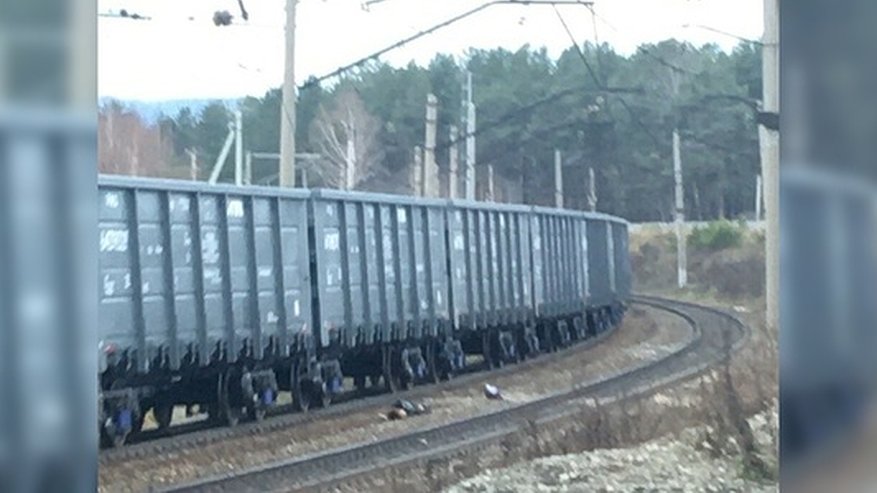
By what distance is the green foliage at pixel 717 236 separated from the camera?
4367 mm

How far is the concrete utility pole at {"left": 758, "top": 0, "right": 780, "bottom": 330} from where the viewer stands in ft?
13.8

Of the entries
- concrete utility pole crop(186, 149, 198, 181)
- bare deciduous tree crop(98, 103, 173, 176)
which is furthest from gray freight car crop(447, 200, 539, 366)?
bare deciduous tree crop(98, 103, 173, 176)

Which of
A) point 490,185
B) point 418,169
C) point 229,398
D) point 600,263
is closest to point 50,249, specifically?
point 229,398

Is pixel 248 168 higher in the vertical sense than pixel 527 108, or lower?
lower

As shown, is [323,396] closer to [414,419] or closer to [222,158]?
[414,419]

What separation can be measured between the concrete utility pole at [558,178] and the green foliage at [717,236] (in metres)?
0.48

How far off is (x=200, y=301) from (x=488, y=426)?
3.68 feet

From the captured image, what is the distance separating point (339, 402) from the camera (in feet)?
14.7

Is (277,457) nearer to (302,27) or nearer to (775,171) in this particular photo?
(302,27)

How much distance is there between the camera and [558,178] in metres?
4.48

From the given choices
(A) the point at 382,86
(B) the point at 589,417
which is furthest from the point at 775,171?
(A) the point at 382,86

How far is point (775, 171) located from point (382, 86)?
1.41 meters

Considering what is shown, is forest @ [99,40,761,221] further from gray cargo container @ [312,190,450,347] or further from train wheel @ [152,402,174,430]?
train wheel @ [152,402,174,430]

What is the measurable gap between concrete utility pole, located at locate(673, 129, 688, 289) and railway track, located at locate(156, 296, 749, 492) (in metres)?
0.11
